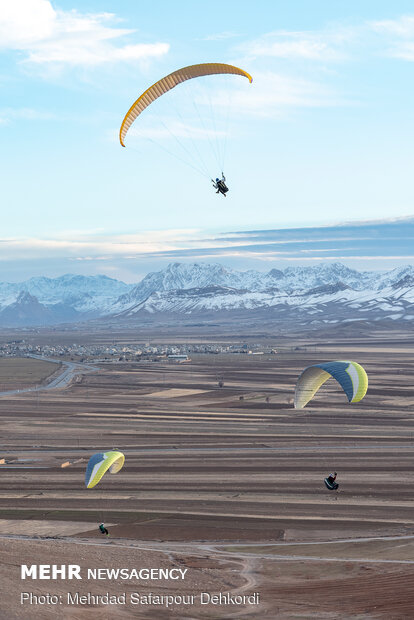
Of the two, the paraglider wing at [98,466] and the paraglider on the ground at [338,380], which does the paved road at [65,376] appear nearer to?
the paraglider wing at [98,466]

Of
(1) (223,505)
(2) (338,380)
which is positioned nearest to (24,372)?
(1) (223,505)

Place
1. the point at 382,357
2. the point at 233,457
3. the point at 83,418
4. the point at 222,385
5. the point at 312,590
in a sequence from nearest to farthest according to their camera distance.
Answer: the point at 312,590 → the point at 233,457 → the point at 83,418 → the point at 222,385 → the point at 382,357

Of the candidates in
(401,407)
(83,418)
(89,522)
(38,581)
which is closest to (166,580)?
(38,581)

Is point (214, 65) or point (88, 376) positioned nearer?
point (214, 65)

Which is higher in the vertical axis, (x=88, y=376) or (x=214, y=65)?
(x=214, y=65)

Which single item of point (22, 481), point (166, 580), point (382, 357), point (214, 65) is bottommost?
point (382, 357)

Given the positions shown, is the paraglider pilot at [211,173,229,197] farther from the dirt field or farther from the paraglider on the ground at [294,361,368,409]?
the dirt field

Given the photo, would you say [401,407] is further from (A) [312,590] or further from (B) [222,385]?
(A) [312,590]
